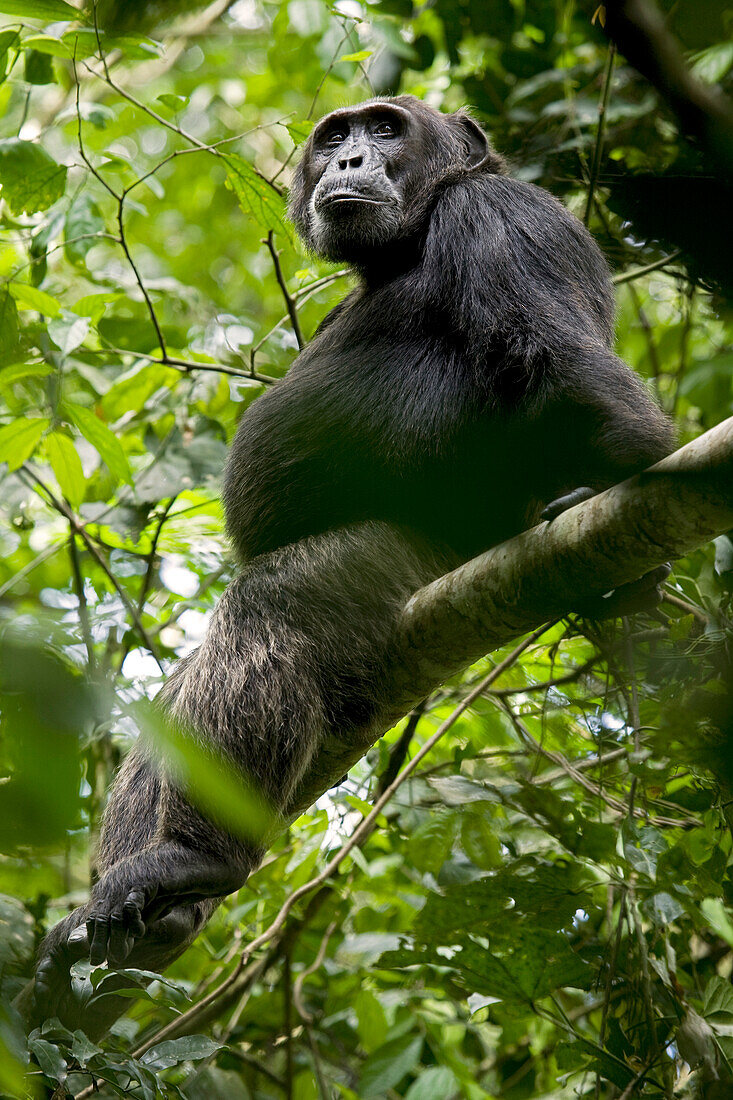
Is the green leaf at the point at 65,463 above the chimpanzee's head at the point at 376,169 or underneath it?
underneath

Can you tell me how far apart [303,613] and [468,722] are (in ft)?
5.07

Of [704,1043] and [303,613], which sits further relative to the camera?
[303,613]

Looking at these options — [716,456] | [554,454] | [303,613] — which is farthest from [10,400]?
[716,456]

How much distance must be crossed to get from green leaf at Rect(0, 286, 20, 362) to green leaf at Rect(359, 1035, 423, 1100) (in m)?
2.78

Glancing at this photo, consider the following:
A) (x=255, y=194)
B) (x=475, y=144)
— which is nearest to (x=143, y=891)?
(x=255, y=194)

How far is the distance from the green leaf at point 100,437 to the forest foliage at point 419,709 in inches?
0.5

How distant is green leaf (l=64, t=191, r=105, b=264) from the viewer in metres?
3.91

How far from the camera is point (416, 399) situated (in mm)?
2930

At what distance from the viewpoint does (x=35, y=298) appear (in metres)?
3.37

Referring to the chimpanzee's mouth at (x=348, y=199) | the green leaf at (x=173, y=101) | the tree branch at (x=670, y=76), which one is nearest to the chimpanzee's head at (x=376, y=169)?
the chimpanzee's mouth at (x=348, y=199)

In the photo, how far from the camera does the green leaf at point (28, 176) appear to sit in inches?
139

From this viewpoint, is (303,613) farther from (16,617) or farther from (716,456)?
(16,617)

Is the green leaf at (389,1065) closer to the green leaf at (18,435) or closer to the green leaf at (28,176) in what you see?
the green leaf at (18,435)

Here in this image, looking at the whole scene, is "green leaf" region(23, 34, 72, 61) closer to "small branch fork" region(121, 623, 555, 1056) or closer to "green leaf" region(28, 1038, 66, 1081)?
"small branch fork" region(121, 623, 555, 1056)
